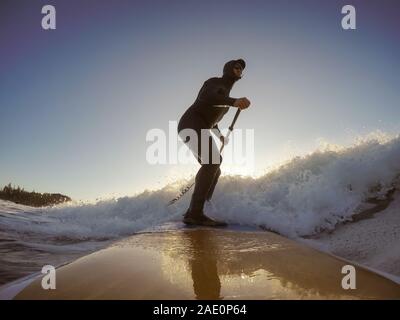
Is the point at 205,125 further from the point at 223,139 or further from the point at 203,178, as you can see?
the point at 203,178

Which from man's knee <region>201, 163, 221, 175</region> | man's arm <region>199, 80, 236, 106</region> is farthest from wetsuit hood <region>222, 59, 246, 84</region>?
A: man's knee <region>201, 163, 221, 175</region>

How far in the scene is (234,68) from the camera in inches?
175

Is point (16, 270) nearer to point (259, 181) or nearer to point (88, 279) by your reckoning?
point (88, 279)

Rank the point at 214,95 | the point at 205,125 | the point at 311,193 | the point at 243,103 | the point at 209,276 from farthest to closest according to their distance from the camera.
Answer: the point at 311,193
the point at 205,125
the point at 214,95
the point at 243,103
the point at 209,276

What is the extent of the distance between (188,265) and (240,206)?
11.6ft

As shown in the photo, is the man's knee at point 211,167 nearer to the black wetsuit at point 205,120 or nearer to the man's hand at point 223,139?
the black wetsuit at point 205,120

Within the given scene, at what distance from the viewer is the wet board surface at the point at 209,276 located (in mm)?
1393

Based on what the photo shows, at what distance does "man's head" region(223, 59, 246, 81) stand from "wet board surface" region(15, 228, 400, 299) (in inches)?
103

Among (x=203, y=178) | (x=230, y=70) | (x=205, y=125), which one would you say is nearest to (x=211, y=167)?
(x=203, y=178)

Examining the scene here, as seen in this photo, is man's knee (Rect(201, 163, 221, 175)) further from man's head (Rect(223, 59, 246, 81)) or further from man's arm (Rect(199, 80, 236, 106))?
man's head (Rect(223, 59, 246, 81))

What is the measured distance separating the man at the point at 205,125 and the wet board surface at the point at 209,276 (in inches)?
72.7

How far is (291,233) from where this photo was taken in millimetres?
4938

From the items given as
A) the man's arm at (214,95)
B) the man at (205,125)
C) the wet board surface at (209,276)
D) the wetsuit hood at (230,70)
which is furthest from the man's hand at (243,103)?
the wet board surface at (209,276)

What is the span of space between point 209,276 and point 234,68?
10.9 feet
